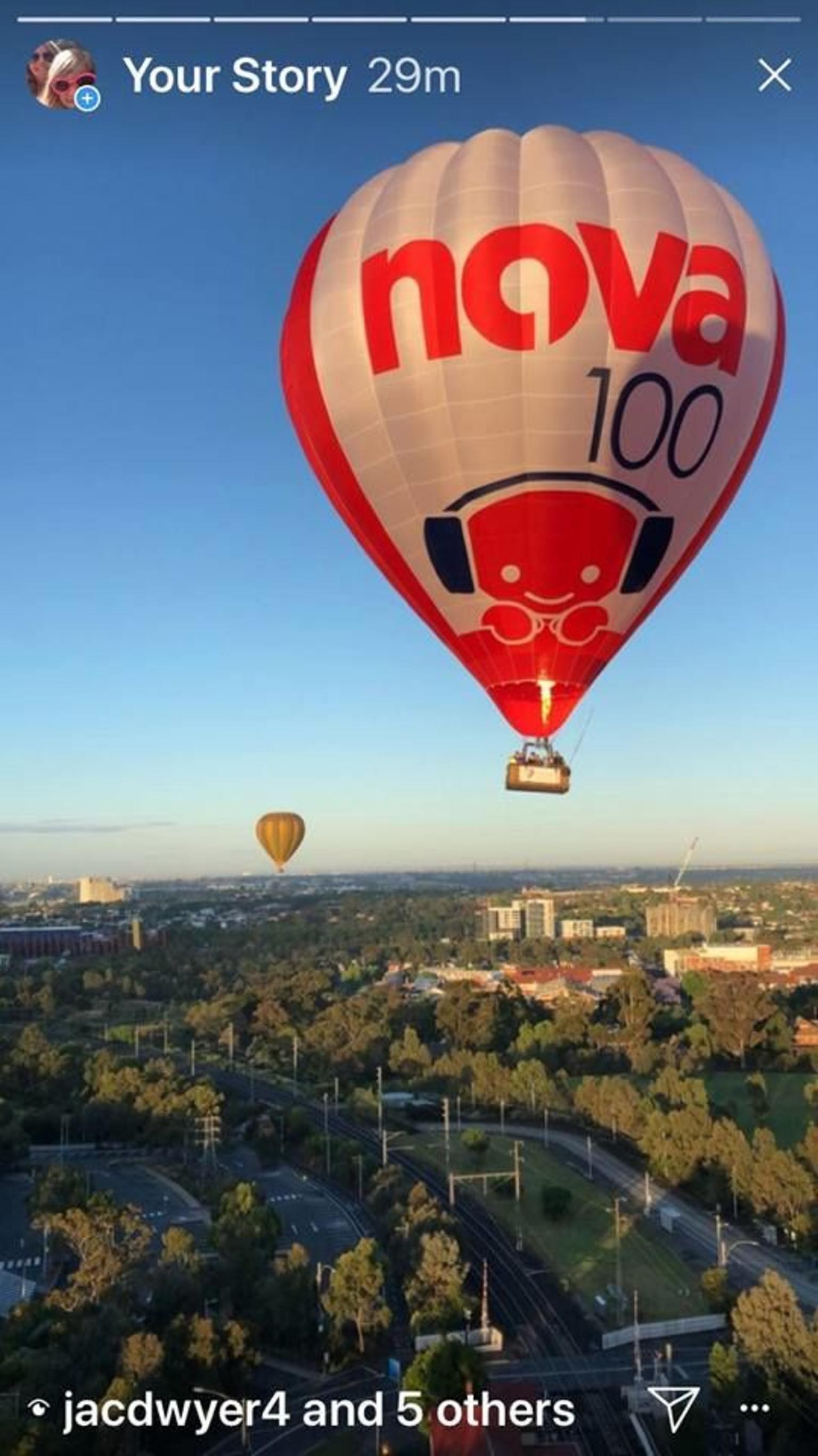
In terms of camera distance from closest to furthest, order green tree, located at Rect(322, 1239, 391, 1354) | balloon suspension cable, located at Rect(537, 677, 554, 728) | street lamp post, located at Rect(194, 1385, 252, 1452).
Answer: balloon suspension cable, located at Rect(537, 677, 554, 728)
street lamp post, located at Rect(194, 1385, 252, 1452)
green tree, located at Rect(322, 1239, 391, 1354)

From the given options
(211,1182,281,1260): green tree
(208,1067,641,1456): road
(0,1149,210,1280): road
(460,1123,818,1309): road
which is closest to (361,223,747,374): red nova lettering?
(208,1067,641,1456): road

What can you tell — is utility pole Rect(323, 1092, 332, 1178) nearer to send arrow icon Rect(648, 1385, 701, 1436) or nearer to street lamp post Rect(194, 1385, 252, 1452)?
street lamp post Rect(194, 1385, 252, 1452)

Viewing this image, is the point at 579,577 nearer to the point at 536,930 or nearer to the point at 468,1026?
the point at 468,1026

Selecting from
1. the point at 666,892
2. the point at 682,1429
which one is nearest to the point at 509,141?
the point at 682,1429

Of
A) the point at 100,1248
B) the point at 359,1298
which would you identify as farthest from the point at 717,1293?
the point at 100,1248

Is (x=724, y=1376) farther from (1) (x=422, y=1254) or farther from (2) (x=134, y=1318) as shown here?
(2) (x=134, y=1318)

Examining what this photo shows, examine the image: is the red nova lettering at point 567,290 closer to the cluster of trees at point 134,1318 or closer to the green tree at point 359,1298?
the cluster of trees at point 134,1318
